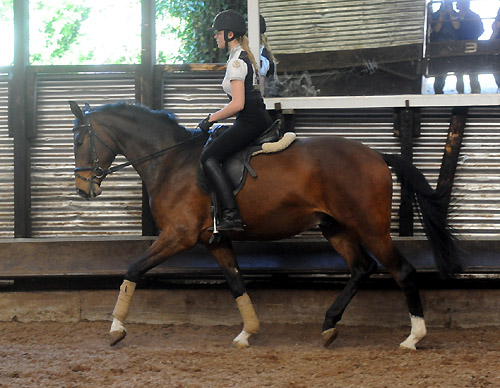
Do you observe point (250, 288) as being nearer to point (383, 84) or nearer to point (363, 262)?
point (363, 262)

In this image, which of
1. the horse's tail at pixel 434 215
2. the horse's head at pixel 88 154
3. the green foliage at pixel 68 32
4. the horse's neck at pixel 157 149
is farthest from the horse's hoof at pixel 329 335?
the green foliage at pixel 68 32

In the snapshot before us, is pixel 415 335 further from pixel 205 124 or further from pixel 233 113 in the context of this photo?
pixel 205 124

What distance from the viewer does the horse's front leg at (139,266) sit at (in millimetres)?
6254

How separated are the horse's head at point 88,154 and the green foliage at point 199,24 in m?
3.15

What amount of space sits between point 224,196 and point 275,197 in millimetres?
453

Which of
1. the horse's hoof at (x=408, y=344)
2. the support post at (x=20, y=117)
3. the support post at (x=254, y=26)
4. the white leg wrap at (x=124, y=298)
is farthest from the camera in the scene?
the support post at (x=20, y=117)

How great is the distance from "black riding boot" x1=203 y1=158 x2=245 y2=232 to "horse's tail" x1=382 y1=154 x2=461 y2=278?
1401 millimetres

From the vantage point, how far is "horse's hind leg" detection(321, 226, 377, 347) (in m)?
6.29

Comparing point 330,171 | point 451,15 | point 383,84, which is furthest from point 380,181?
point 451,15

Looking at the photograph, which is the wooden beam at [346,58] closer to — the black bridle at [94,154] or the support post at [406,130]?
the support post at [406,130]

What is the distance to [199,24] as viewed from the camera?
32.2 feet

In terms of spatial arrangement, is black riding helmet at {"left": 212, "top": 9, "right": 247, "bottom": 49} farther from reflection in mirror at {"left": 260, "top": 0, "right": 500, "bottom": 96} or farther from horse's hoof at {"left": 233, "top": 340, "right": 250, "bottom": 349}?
horse's hoof at {"left": 233, "top": 340, "right": 250, "bottom": 349}

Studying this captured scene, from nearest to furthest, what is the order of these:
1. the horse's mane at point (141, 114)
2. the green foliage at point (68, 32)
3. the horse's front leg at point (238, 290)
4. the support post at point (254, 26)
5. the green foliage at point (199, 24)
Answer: the horse's front leg at point (238, 290), the horse's mane at point (141, 114), the support post at point (254, 26), the green foliage at point (199, 24), the green foliage at point (68, 32)

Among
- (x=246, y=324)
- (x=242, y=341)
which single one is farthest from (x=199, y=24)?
(x=242, y=341)
